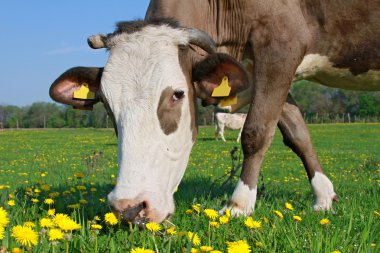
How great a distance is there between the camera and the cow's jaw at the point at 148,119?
3.37 metres

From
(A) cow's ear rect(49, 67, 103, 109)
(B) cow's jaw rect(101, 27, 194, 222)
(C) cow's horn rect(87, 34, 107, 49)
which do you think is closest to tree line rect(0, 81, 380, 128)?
(A) cow's ear rect(49, 67, 103, 109)

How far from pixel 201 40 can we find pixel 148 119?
109 centimetres

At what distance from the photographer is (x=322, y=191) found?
18.2ft

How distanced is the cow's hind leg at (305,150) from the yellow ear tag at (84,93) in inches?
Answer: 96.7

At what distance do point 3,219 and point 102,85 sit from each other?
6.56 ft

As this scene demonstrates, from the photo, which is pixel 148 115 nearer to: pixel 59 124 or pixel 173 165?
pixel 173 165

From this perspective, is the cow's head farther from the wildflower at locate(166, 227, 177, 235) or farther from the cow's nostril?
the wildflower at locate(166, 227, 177, 235)

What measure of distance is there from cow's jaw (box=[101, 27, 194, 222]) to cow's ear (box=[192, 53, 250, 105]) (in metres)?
0.24

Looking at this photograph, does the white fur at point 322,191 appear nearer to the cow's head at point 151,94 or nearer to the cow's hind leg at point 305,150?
the cow's hind leg at point 305,150

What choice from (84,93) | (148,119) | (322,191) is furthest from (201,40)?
(322,191)

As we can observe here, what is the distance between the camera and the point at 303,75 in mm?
5672

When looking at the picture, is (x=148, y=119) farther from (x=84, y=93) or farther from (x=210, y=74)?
(x=84, y=93)

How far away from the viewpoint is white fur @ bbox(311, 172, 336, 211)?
215 inches

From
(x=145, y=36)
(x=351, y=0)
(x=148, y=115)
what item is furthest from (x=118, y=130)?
(x=351, y=0)
